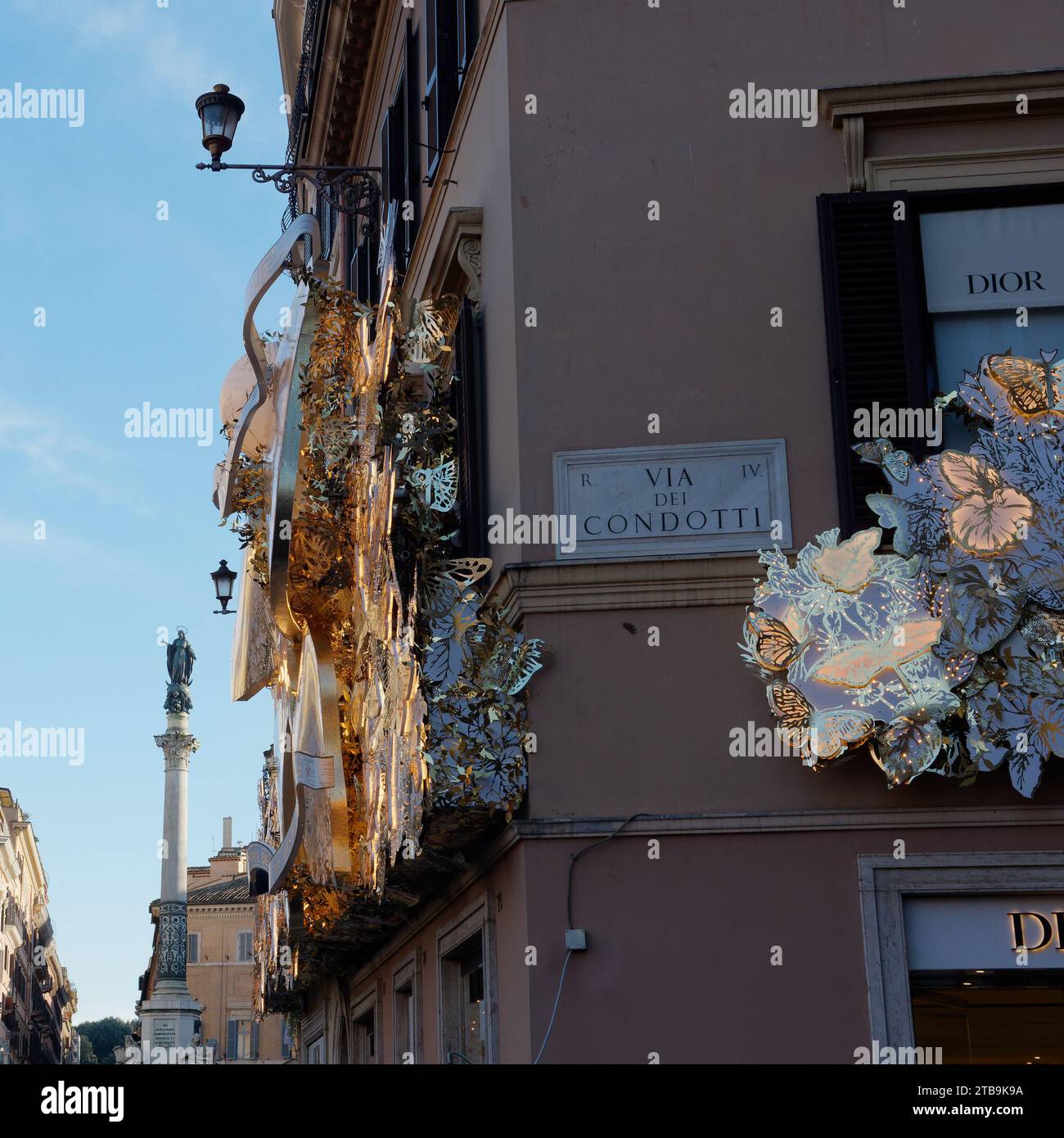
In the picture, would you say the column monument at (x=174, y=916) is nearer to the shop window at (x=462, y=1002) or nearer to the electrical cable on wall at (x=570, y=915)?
the shop window at (x=462, y=1002)

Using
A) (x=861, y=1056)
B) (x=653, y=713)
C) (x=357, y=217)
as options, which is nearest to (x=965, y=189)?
(x=653, y=713)

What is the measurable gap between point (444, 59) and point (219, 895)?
75.9 m

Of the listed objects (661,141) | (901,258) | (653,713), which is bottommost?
(653,713)

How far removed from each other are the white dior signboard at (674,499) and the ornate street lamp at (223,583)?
12.6 meters

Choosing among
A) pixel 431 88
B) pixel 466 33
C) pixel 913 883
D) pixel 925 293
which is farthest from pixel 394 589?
pixel 431 88

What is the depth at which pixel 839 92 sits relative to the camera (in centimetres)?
1256

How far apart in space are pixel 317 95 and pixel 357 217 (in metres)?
1.50

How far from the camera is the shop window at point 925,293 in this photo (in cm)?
1205

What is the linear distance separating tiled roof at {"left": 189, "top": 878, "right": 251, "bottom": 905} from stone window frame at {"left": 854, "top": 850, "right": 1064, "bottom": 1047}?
76201mm

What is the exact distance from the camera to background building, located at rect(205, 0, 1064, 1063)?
11.2 meters

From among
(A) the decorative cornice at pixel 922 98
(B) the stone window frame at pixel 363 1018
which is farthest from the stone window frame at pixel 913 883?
(B) the stone window frame at pixel 363 1018

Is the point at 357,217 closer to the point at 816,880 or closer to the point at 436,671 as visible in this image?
the point at 436,671

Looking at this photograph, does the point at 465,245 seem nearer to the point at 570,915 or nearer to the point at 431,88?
the point at 431,88
